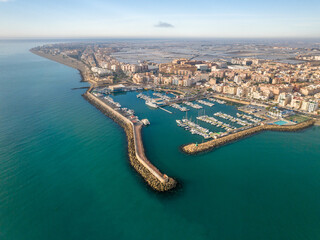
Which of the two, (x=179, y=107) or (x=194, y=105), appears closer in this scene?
(x=179, y=107)

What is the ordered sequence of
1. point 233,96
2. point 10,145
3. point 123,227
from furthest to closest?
point 233,96 < point 10,145 < point 123,227

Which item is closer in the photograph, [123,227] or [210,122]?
[123,227]

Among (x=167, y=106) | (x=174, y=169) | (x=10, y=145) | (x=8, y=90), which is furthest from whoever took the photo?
(x=8, y=90)

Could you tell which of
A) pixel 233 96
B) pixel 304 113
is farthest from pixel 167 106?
pixel 304 113

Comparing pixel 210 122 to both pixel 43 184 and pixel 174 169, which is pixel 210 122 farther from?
pixel 43 184

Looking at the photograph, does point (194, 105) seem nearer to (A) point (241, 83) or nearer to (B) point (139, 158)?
(B) point (139, 158)

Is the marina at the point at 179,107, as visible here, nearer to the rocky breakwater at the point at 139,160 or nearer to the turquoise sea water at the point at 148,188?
the turquoise sea water at the point at 148,188

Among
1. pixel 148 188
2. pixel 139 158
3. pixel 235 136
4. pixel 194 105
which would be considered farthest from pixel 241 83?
pixel 148 188
